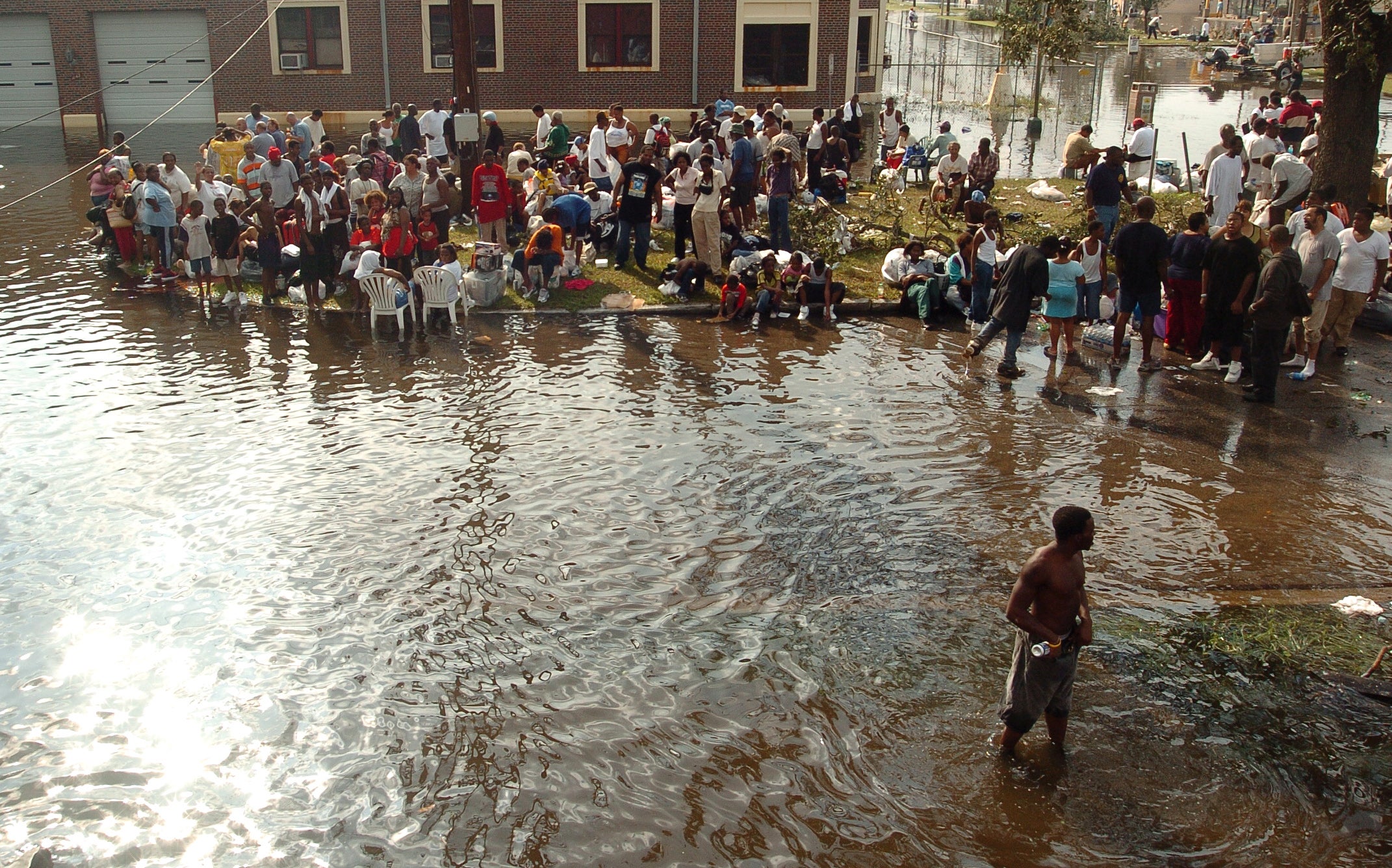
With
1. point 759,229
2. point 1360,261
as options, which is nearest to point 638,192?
point 759,229

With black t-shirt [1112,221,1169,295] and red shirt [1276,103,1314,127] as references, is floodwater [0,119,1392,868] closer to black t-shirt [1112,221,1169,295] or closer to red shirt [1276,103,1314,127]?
black t-shirt [1112,221,1169,295]

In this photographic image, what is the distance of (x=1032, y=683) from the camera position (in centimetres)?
597

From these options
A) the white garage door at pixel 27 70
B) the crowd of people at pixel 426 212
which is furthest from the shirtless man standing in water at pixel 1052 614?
the white garage door at pixel 27 70

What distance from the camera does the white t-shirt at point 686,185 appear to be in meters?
16.0

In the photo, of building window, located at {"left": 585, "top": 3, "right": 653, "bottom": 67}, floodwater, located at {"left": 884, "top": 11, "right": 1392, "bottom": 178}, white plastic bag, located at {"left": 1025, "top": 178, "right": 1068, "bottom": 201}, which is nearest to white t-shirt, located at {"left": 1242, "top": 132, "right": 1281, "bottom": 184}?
white plastic bag, located at {"left": 1025, "top": 178, "right": 1068, "bottom": 201}

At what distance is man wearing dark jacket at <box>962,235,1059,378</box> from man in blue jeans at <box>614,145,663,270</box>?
5922 millimetres

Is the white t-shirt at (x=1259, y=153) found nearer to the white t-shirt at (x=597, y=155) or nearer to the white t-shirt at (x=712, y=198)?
the white t-shirt at (x=712, y=198)

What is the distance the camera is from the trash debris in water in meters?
7.58

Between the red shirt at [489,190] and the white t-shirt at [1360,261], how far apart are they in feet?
36.0

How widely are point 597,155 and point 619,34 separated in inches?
660

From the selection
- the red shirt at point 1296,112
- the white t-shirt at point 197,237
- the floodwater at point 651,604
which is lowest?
the floodwater at point 651,604

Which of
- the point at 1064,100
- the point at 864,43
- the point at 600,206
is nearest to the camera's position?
the point at 600,206

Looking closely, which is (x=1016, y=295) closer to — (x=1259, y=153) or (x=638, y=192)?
(x=638, y=192)

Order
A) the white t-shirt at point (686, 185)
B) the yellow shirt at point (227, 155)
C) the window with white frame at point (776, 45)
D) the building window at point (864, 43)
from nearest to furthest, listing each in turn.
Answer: the white t-shirt at point (686, 185)
the yellow shirt at point (227, 155)
the window with white frame at point (776, 45)
the building window at point (864, 43)
